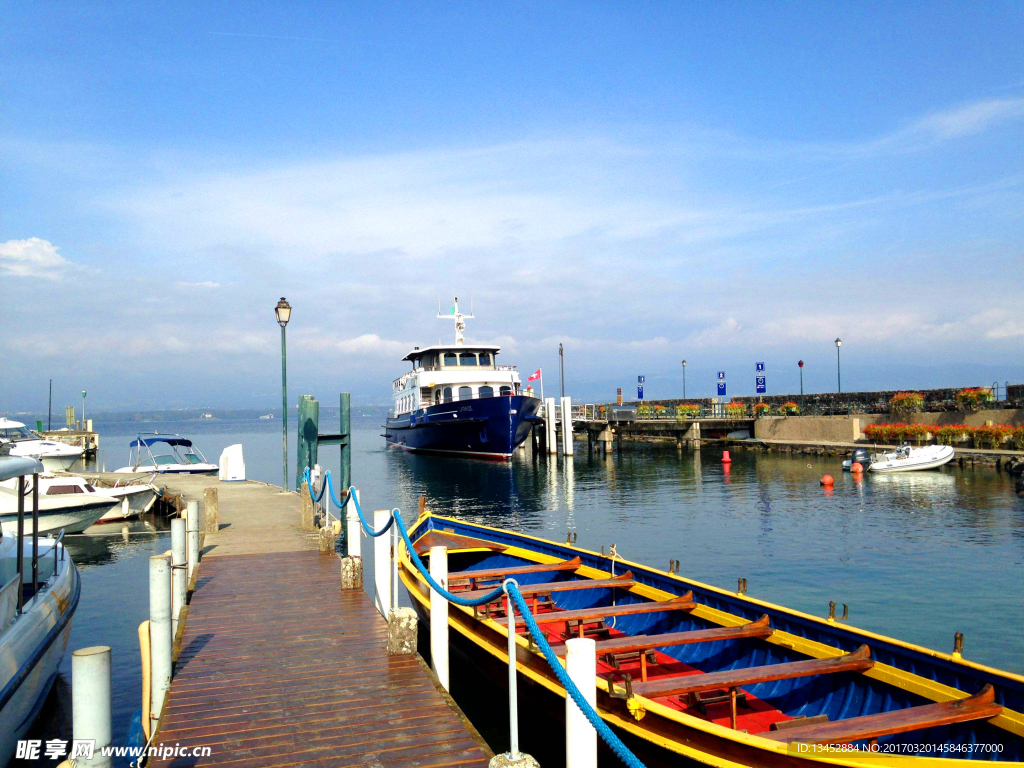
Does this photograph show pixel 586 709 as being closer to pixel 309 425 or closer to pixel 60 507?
pixel 309 425

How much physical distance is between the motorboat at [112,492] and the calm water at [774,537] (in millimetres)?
688

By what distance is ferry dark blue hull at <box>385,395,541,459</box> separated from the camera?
40188 millimetres

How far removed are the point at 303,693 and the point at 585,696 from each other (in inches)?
129

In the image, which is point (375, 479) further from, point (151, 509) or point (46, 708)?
point (46, 708)

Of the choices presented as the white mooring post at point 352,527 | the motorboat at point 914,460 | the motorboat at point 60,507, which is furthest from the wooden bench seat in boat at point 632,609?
the motorboat at point 914,460

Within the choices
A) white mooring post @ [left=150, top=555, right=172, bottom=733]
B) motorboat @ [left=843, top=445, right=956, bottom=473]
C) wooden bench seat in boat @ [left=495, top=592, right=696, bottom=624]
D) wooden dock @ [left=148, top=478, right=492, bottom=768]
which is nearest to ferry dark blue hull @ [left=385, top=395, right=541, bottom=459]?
motorboat @ [left=843, top=445, right=956, bottom=473]

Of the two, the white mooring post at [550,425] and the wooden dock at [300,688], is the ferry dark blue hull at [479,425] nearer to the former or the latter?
the white mooring post at [550,425]

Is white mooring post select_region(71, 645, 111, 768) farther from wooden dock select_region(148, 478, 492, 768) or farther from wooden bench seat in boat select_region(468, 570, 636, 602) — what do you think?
wooden bench seat in boat select_region(468, 570, 636, 602)

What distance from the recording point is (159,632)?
625 cm

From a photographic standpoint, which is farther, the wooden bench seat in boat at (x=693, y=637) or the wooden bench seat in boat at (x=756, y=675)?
the wooden bench seat in boat at (x=693, y=637)

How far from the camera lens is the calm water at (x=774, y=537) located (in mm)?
11773

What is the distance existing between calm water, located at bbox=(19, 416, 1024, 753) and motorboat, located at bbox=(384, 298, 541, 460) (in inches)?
152

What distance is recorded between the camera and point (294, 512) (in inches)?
664

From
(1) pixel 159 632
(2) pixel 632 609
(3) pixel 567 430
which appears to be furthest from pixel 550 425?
(1) pixel 159 632
